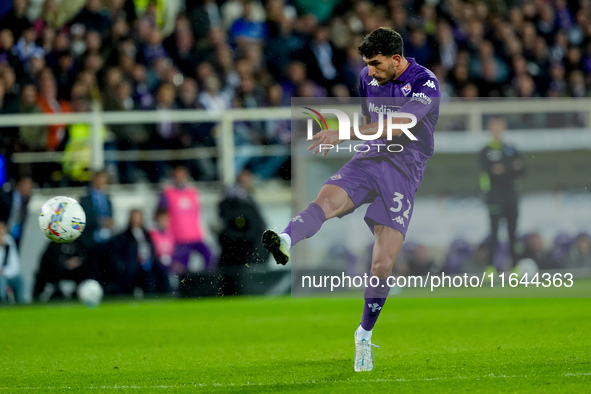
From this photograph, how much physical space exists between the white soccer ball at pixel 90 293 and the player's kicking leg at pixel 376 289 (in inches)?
257

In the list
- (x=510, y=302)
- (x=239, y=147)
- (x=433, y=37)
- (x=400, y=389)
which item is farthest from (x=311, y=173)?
(x=400, y=389)

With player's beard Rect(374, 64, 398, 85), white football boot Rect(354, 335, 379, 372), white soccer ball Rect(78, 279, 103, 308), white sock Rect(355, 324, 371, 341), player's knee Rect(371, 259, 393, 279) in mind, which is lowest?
white soccer ball Rect(78, 279, 103, 308)

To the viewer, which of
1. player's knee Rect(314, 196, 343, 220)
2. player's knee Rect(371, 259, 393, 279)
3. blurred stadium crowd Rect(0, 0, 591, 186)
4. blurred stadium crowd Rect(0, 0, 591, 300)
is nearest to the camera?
player's knee Rect(314, 196, 343, 220)

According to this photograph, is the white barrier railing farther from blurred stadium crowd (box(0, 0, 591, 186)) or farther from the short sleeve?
the short sleeve

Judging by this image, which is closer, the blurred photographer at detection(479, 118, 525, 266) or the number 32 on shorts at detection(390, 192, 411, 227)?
the number 32 on shorts at detection(390, 192, 411, 227)

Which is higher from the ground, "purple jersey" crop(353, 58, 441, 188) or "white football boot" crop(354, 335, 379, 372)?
"purple jersey" crop(353, 58, 441, 188)

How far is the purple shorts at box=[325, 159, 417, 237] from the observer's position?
21.0 feet

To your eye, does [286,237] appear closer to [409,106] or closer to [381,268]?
[381,268]

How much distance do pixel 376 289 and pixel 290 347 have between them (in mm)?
1769

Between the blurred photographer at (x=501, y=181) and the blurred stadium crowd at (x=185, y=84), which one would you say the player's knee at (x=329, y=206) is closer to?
the blurred stadium crowd at (x=185, y=84)

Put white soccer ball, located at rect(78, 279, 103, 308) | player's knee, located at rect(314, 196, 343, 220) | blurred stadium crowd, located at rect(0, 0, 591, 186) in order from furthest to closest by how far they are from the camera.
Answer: blurred stadium crowd, located at rect(0, 0, 591, 186) → white soccer ball, located at rect(78, 279, 103, 308) → player's knee, located at rect(314, 196, 343, 220)

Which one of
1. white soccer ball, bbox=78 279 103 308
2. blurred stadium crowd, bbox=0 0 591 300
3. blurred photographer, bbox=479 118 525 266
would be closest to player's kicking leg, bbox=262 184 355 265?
blurred stadium crowd, bbox=0 0 591 300

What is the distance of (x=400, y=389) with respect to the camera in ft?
18.0

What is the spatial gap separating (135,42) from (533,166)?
603 cm
